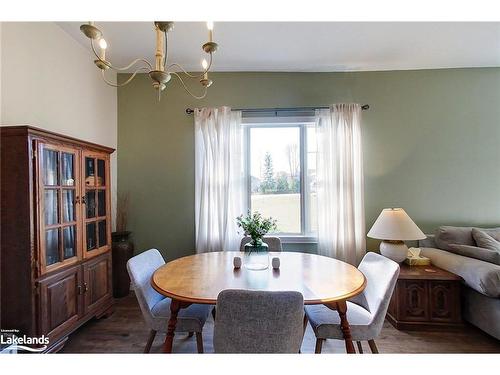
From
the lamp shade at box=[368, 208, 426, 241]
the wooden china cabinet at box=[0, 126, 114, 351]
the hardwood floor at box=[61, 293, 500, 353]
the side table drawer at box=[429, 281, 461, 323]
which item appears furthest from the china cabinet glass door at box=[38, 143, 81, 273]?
the side table drawer at box=[429, 281, 461, 323]

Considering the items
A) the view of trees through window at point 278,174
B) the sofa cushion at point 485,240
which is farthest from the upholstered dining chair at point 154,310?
the sofa cushion at point 485,240

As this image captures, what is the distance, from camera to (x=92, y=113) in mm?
2627

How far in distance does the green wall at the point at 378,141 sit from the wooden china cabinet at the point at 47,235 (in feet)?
2.77

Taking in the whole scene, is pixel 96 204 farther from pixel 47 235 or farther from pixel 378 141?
pixel 378 141

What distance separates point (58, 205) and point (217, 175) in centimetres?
148

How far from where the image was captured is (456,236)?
2551 mm

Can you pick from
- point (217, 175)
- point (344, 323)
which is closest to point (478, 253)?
point (344, 323)

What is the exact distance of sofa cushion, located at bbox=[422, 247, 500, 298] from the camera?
188cm

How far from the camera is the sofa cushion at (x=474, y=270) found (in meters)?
1.88

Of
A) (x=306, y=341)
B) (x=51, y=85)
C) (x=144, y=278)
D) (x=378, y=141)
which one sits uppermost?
(x=51, y=85)

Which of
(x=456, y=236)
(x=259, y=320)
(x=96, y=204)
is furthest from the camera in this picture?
(x=456, y=236)

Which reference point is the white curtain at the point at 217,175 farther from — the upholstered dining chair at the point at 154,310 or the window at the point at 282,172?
the upholstered dining chair at the point at 154,310
